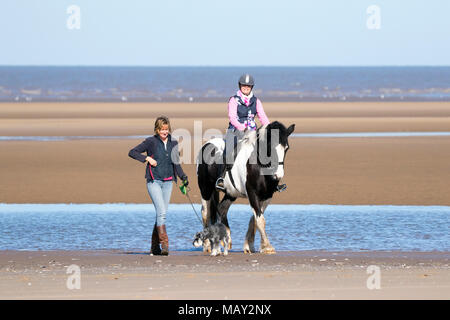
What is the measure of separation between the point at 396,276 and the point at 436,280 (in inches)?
18.4

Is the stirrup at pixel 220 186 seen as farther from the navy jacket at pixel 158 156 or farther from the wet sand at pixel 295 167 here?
the wet sand at pixel 295 167

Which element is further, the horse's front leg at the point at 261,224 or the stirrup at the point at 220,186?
the stirrup at the point at 220,186

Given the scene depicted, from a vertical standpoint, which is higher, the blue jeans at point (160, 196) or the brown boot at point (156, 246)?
the blue jeans at point (160, 196)

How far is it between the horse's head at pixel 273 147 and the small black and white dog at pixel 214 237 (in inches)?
37.5

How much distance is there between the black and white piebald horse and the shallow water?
0.70 metres

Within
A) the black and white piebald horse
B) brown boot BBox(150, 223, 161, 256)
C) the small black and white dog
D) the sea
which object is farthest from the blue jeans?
the sea

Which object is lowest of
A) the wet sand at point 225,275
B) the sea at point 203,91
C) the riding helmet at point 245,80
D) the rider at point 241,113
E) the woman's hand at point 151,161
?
the wet sand at point 225,275

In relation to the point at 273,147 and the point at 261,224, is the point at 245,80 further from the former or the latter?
the point at 261,224

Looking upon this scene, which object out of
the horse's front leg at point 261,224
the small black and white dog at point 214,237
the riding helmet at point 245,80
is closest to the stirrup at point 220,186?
the horse's front leg at point 261,224

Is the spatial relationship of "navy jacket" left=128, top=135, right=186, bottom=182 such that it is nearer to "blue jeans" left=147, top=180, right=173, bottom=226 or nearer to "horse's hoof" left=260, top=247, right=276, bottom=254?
"blue jeans" left=147, top=180, right=173, bottom=226

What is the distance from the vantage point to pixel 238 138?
1215 cm

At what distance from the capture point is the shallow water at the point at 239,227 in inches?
505
